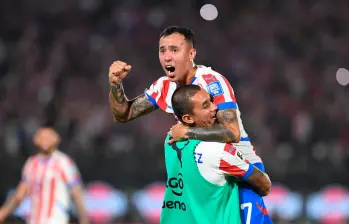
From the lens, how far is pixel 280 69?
14.7 meters

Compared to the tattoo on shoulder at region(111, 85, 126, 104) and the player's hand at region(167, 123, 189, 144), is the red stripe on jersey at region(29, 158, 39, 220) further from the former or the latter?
the player's hand at region(167, 123, 189, 144)

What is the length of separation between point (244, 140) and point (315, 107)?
847cm

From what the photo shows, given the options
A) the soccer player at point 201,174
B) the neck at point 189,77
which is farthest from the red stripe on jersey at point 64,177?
the soccer player at point 201,174

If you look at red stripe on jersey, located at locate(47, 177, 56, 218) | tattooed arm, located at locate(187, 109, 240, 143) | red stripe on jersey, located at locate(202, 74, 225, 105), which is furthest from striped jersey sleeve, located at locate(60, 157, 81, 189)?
tattooed arm, located at locate(187, 109, 240, 143)

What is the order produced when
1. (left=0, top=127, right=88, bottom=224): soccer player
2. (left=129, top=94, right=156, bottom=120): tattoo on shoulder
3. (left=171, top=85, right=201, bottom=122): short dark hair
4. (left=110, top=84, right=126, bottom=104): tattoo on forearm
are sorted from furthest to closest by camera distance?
(left=0, top=127, right=88, bottom=224): soccer player < (left=129, top=94, right=156, bottom=120): tattoo on shoulder < (left=110, top=84, right=126, bottom=104): tattoo on forearm < (left=171, top=85, right=201, bottom=122): short dark hair

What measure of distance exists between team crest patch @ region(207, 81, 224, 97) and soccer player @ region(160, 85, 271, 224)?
1.01 feet

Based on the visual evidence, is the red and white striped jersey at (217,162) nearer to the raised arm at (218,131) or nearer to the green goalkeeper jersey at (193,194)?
the green goalkeeper jersey at (193,194)

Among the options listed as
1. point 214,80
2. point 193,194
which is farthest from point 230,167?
point 214,80

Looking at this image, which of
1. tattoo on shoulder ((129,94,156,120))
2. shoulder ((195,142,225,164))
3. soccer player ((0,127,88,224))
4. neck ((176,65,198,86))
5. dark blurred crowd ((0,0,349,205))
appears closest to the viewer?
shoulder ((195,142,225,164))

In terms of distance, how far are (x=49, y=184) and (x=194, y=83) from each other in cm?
378

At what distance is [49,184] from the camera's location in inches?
357

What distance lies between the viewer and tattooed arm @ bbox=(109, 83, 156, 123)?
248 inches

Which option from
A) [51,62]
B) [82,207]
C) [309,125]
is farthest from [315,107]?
[82,207]

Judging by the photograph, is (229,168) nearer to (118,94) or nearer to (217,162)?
(217,162)
